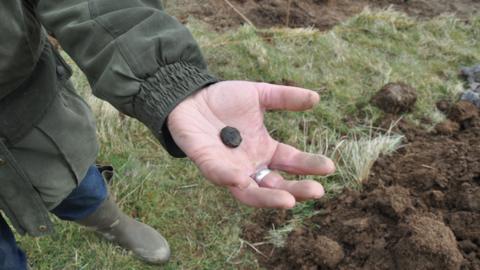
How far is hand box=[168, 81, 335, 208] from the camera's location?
5.16 ft

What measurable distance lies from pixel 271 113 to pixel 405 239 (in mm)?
1556

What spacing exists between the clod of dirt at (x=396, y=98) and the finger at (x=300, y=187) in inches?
79.5

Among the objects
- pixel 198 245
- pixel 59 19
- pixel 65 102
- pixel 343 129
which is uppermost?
pixel 59 19

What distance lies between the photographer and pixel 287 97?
5.76ft

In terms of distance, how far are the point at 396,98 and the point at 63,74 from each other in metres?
2.54

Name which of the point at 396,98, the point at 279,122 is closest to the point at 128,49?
the point at 279,122

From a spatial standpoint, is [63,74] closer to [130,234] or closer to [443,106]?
[130,234]

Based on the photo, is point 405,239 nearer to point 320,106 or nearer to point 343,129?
point 343,129

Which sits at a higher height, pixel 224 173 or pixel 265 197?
pixel 224 173

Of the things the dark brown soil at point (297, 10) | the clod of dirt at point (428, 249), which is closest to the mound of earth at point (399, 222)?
the clod of dirt at point (428, 249)

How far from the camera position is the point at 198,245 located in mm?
2652

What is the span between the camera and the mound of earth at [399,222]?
2.12 m

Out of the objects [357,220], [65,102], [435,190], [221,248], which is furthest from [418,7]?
[65,102]

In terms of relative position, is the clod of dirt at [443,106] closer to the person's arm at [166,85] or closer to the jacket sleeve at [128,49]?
the person's arm at [166,85]
